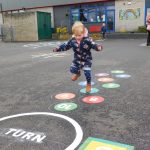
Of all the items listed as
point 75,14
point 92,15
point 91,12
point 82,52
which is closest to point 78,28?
point 82,52

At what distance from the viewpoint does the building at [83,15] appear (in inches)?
1049

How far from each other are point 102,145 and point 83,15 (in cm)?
2801

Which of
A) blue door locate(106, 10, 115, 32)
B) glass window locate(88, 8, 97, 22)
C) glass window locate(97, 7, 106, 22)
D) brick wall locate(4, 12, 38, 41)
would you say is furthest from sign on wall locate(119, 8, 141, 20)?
brick wall locate(4, 12, 38, 41)

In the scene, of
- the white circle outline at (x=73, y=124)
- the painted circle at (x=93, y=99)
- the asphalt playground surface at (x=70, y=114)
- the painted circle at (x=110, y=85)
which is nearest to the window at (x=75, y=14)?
the asphalt playground surface at (x=70, y=114)

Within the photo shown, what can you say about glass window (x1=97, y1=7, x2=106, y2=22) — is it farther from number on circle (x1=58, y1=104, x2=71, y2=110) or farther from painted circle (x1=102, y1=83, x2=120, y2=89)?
number on circle (x1=58, y1=104, x2=71, y2=110)

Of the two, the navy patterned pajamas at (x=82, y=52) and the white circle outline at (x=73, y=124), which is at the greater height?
the navy patterned pajamas at (x=82, y=52)

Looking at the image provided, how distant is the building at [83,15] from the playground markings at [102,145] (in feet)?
77.7

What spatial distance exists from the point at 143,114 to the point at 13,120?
1.96m

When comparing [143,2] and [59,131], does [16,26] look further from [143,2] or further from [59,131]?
[59,131]

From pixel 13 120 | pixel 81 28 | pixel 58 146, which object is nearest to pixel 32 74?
pixel 81 28

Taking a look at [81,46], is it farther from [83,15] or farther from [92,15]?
[83,15]

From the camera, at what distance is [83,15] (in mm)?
30062

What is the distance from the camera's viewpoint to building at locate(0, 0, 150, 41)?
26.6 m

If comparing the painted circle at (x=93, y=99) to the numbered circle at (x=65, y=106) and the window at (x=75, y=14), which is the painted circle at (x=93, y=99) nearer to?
the numbered circle at (x=65, y=106)
